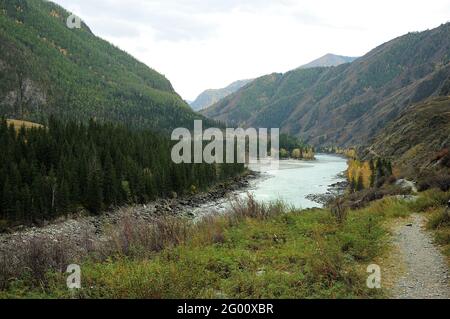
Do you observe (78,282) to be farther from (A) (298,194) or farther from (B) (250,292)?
(A) (298,194)

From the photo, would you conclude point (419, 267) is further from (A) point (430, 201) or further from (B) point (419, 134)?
(B) point (419, 134)

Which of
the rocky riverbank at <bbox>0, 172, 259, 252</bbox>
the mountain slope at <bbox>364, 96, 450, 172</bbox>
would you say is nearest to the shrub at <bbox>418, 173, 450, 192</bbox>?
the rocky riverbank at <bbox>0, 172, 259, 252</bbox>

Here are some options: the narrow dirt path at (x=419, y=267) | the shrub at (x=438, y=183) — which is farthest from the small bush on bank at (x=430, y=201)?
the narrow dirt path at (x=419, y=267)

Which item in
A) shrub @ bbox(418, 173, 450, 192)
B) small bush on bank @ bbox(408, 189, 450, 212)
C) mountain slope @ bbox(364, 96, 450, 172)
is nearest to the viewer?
small bush on bank @ bbox(408, 189, 450, 212)

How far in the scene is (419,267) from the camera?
1298 centimetres

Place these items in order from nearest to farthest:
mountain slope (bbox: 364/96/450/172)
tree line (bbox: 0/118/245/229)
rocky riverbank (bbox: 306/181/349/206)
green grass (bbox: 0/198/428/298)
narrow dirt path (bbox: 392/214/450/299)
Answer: narrow dirt path (bbox: 392/214/450/299) → green grass (bbox: 0/198/428/298) → tree line (bbox: 0/118/245/229) → rocky riverbank (bbox: 306/181/349/206) → mountain slope (bbox: 364/96/450/172)

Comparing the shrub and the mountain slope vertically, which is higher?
the mountain slope

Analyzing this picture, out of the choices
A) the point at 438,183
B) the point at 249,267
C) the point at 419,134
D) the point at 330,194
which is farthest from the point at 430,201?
the point at 419,134

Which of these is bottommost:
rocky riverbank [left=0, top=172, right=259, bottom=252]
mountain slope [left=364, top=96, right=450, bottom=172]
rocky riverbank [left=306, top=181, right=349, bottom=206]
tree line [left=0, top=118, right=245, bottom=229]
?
rocky riverbank [left=0, top=172, right=259, bottom=252]

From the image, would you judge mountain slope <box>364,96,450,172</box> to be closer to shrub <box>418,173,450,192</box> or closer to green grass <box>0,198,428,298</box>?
shrub <box>418,173,450,192</box>

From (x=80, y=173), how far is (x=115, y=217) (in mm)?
10894

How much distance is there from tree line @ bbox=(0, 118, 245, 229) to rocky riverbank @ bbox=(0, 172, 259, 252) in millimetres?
2186

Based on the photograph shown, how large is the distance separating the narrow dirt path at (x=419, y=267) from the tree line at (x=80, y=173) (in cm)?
4968

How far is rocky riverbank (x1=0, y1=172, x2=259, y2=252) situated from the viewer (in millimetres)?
46459
